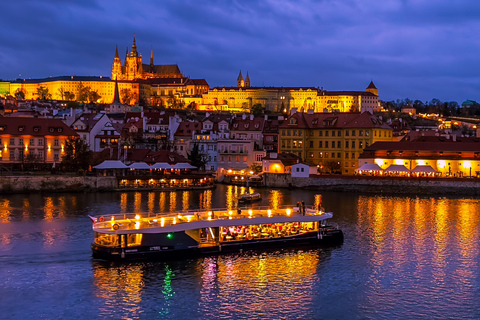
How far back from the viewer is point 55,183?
6209cm

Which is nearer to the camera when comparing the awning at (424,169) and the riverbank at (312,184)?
the riverbank at (312,184)

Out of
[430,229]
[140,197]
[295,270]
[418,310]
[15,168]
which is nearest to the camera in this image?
[418,310]

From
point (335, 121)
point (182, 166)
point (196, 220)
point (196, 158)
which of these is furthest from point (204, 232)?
point (335, 121)

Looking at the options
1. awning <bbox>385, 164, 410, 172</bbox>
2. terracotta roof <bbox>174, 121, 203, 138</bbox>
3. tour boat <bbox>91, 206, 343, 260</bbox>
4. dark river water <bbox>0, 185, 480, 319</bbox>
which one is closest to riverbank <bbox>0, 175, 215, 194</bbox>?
dark river water <bbox>0, 185, 480, 319</bbox>

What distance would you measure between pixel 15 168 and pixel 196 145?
21.8m

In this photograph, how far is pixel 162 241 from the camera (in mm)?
31266

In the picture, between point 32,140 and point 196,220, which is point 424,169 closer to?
point 196,220

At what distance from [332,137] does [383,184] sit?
630 inches

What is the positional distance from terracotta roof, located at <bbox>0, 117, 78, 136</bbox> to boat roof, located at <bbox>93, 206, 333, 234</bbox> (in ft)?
133

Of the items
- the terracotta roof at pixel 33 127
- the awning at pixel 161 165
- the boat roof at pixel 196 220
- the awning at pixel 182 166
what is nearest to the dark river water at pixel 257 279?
the boat roof at pixel 196 220

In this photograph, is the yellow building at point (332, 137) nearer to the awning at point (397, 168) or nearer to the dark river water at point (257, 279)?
the awning at point (397, 168)

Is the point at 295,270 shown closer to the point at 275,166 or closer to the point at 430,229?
the point at 430,229

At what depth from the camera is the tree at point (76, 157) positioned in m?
67.6

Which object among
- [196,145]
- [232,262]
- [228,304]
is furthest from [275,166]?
[228,304]
